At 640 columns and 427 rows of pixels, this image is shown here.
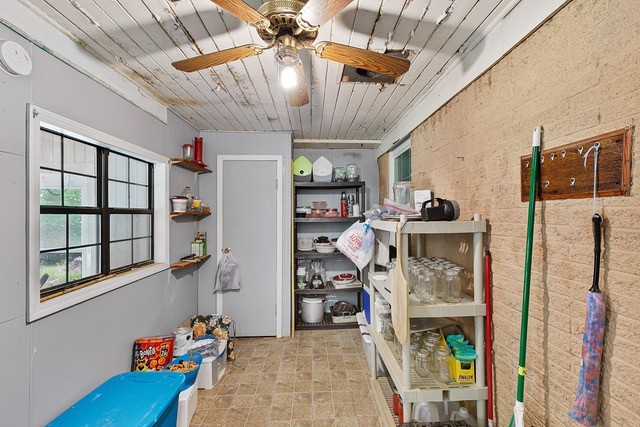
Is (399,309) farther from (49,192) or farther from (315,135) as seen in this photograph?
(315,135)

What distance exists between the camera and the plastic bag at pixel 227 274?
10.3 ft

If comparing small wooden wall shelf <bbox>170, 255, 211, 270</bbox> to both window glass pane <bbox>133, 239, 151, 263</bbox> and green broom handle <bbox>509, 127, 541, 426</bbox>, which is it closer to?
window glass pane <bbox>133, 239, 151, 263</bbox>

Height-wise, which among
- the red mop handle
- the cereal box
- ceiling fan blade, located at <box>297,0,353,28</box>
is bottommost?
the cereal box

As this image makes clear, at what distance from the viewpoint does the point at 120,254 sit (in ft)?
6.91

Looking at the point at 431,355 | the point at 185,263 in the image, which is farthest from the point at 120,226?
the point at 431,355

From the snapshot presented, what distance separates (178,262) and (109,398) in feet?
4.23

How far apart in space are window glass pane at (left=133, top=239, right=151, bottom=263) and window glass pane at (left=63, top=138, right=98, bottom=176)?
2.27 feet

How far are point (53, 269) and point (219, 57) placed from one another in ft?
4.84

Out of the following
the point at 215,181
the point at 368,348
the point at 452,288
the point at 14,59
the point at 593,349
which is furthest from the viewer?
the point at 215,181

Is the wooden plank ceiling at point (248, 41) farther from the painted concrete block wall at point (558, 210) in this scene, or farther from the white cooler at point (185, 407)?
the white cooler at point (185, 407)

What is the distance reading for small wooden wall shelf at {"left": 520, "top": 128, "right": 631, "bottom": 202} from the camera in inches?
33.1

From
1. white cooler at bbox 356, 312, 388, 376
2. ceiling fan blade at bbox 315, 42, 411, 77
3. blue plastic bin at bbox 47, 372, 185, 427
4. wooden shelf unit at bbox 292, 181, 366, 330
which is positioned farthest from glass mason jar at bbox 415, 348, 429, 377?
wooden shelf unit at bbox 292, 181, 366, 330

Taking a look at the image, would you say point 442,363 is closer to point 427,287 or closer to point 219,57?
point 427,287

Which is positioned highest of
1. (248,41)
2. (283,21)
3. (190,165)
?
(248,41)
